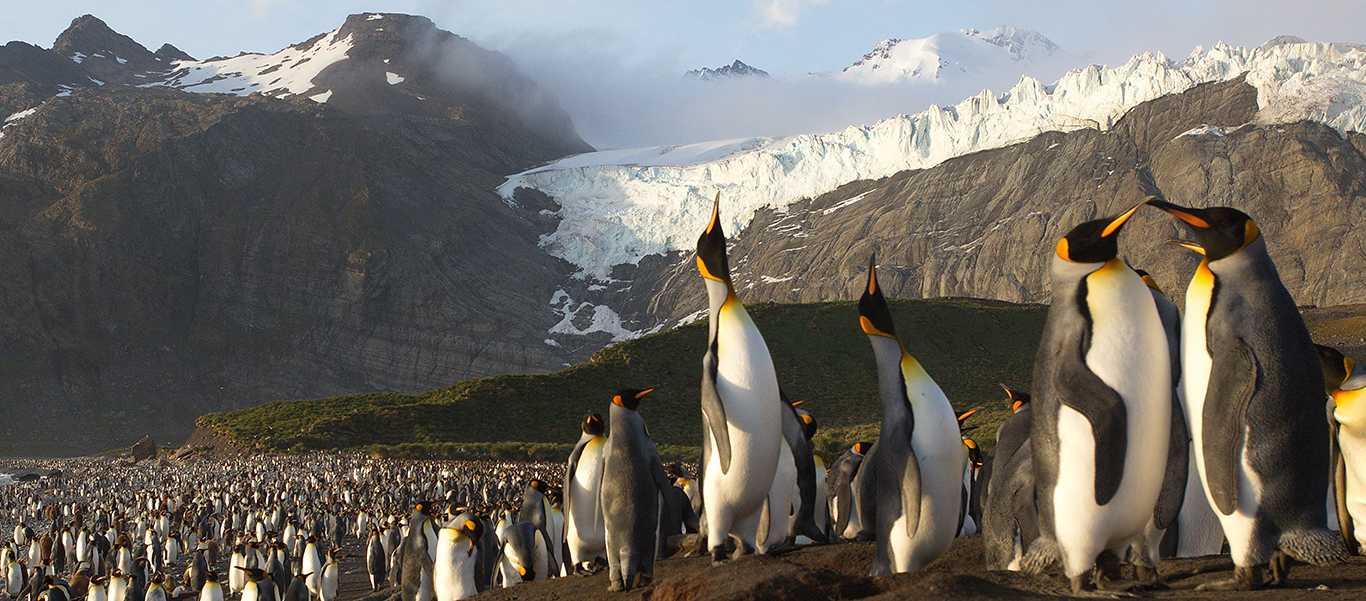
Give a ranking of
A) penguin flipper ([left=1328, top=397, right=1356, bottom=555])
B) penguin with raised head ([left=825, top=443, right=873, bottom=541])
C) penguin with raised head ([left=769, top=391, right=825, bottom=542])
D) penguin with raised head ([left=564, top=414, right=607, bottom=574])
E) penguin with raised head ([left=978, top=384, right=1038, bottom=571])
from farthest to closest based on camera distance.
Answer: penguin with raised head ([left=825, top=443, right=873, bottom=541]) < penguin with raised head ([left=564, top=414, right=607, bottom=574]) < penguin with raised head ([left=769, top=391, right=825, bottom=542]) < penguin flipper ([left=1328, top=397, right=1356, bottom=555]) < penguin with raised head ([left=978, top=384, right=1038, bottom=571])

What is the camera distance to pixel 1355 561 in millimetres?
5223

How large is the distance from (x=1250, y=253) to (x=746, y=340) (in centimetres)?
307

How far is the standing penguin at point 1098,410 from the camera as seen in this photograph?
16.6 ft

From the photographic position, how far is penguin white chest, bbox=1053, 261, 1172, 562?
5062 mm

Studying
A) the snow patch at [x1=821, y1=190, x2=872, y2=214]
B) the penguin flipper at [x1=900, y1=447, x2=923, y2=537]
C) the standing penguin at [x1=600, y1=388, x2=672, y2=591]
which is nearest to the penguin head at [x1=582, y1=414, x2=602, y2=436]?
Answer: the standing penguin at [x1=600, y1=388, x2=672, y2=591]

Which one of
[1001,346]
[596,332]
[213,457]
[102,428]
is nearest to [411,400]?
[213,457]

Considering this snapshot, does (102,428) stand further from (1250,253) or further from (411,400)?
(1250,253)

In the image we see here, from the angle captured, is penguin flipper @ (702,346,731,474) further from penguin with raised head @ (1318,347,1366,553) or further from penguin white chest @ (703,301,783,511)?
penguin with raised head @ (1318,347,1366,553)

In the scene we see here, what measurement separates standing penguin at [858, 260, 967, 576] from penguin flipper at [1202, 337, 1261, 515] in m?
1.72

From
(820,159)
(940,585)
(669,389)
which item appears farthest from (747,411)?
(820,159)

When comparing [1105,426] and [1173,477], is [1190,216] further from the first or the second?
[1173,477]

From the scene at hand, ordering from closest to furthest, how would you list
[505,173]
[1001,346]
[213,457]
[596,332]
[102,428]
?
[213,457], [1001,346], [102,428], [596,332], [505,173]

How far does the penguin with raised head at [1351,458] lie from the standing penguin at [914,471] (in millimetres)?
1879

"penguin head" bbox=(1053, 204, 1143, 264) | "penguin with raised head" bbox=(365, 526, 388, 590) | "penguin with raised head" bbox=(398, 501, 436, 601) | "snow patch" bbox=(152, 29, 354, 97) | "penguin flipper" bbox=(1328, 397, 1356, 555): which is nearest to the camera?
"penguin head" bbox=(1053, 204, 1143, 264)
